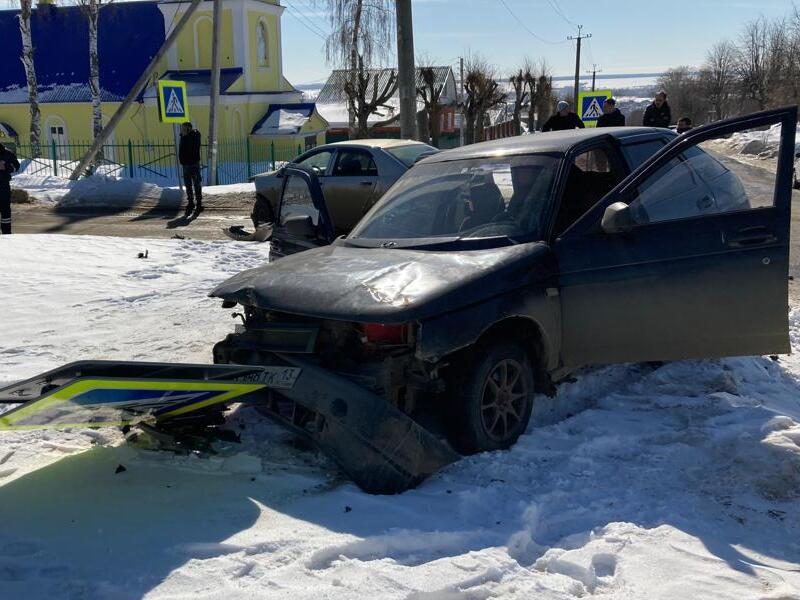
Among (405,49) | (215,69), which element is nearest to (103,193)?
(215,69)

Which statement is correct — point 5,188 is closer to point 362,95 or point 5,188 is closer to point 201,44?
point 201,44

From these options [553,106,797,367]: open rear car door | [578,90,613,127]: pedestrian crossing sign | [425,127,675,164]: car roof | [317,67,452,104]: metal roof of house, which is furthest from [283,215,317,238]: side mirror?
[317,67,452,104]: metal roof of house

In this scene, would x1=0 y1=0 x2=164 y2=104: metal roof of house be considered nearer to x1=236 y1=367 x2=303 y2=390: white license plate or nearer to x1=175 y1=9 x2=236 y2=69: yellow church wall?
x1=175 y1=9 x2=236 y2=69: yellow church wall

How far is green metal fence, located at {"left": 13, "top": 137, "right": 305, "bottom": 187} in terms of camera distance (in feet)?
94.2

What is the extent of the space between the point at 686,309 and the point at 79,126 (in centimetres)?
3974

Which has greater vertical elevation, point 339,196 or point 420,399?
point 339,196

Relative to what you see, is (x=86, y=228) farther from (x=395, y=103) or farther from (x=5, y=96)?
(x=395, y=103)

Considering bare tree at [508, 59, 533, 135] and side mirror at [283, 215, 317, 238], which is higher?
bare tree at [508, 59, 533, 135]

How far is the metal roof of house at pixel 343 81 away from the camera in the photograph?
4156 centimetres

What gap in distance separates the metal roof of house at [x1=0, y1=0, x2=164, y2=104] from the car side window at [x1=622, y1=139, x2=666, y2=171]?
36.5 meters

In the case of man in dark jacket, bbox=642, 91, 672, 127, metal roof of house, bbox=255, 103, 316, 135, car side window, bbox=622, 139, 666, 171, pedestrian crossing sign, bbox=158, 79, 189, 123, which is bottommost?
car side window, bbox=622, 139, 666, 171

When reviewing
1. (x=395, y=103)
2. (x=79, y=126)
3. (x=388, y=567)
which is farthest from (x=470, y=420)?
(x=395, y=103)

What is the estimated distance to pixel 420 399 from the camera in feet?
15.6

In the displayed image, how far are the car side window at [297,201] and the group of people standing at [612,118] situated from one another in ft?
23.1
